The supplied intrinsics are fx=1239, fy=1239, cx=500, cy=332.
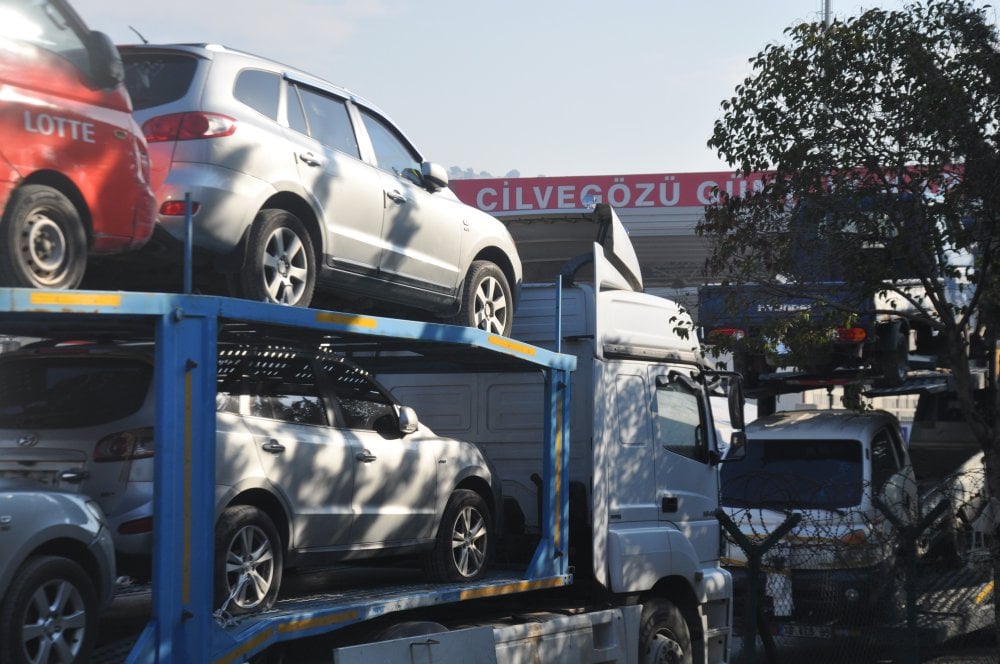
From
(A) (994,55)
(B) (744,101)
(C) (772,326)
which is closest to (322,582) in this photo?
(C) (772,326)

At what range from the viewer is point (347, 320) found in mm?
5488

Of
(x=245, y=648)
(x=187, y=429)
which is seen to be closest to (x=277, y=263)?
(x=187, y=429)

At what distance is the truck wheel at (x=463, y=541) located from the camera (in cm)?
666

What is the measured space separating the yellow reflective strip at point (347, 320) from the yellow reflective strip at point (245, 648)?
132 centimetres

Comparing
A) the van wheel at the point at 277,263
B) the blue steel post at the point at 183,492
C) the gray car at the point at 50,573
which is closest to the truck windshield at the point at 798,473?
the van wheel at the point at 277,263

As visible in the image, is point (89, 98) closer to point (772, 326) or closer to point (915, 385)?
point (772, 326)

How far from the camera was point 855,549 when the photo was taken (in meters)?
10.4

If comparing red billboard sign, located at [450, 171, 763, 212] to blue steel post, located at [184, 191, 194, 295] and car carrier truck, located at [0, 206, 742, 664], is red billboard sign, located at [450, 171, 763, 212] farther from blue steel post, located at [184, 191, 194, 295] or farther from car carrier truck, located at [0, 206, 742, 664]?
blue steel post, located at [184, 191, 194, 295]

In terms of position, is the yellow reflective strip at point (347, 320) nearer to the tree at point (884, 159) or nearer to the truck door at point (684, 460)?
the truck door at point (684, 460)

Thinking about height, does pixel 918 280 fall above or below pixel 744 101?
below

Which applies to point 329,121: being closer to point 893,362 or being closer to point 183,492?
point 183,492

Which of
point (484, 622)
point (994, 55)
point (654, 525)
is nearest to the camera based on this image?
point (484, 622)

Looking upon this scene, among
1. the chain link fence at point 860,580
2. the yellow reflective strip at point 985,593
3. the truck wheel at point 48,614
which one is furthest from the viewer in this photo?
the yellow reflective strip at point 985,593

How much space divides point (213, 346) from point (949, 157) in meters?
7.26
